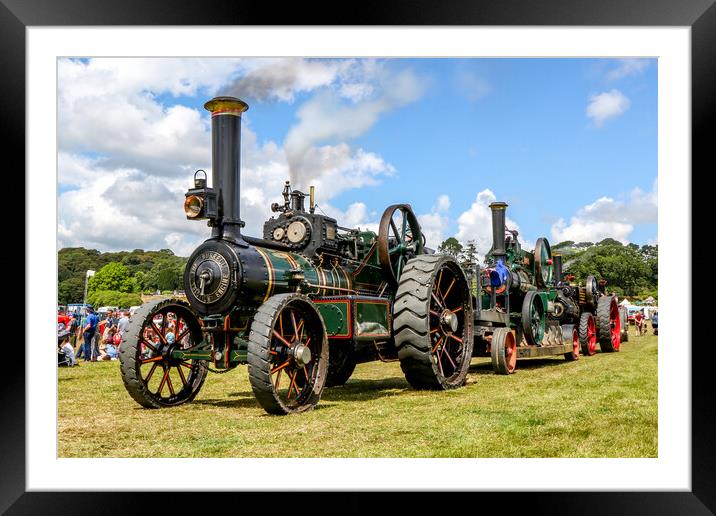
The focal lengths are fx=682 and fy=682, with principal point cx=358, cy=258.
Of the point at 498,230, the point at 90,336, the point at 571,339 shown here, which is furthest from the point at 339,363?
the point at 90,336

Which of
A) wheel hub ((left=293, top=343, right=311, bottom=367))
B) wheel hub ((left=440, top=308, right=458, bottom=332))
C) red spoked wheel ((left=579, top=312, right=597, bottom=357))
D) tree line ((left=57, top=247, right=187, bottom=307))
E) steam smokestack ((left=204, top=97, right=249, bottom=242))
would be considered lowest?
red spoked wheel ((left=579, top=312, right=597, bottom=357))

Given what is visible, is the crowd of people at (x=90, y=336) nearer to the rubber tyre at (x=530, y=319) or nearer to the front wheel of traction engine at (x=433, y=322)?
the front wheel of traction engine at (x=433, y=322)

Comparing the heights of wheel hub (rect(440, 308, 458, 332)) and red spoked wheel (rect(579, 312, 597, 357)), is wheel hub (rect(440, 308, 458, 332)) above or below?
above

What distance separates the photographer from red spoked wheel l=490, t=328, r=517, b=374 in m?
11.3

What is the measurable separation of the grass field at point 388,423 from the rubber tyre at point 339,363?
1.10 ft

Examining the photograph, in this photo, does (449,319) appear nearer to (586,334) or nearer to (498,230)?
(498,230)

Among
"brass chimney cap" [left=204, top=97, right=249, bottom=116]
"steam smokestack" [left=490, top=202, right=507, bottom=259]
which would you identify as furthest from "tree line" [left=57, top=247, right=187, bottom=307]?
"steam smokestack" [left=490, top=202, right=507, bottom=259]

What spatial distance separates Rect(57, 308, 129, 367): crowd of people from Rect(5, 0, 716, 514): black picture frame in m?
8.10

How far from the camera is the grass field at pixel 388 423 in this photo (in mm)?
5516

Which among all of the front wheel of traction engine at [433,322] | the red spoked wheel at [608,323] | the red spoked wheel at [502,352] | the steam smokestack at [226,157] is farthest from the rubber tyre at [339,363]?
the red spoked wheel at [608,323]

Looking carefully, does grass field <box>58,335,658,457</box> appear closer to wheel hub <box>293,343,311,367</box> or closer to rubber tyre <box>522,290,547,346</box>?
wheel hub <box>293,343,311,367</box>
